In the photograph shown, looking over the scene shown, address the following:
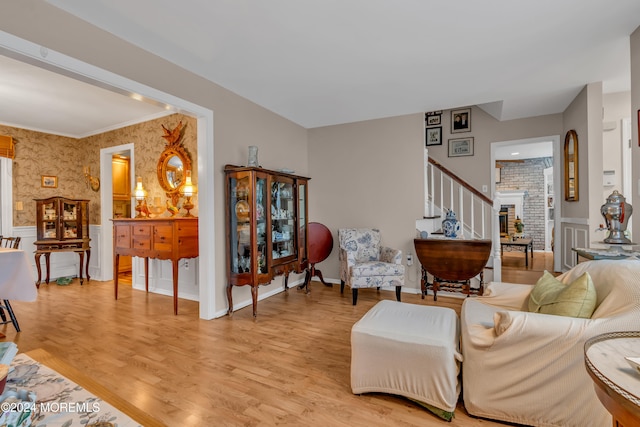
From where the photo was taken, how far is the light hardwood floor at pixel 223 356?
161 centimetres

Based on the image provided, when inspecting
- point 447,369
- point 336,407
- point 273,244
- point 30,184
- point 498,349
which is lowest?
point 336,407

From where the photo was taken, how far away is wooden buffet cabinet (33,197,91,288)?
4337mm

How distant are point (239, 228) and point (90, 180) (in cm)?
327

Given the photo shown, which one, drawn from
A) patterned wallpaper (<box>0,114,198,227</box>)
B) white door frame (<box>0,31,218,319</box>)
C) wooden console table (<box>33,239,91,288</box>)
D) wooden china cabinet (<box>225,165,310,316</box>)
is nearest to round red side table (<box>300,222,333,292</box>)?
wooden china cabinet (<box>225,165,310,316</box>)

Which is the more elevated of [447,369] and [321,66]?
[321,66]

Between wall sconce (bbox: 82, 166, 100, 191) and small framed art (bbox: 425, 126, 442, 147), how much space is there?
17.6ft

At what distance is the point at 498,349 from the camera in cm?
150

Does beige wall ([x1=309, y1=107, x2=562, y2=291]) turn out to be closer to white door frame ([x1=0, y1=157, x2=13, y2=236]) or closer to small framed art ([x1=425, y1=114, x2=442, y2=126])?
small framed art ([x1=425, y1=114, x2=442, y2=126])

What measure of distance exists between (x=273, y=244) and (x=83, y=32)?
2.30 metres

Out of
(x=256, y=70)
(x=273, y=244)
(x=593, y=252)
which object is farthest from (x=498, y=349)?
(x=256, y=70)

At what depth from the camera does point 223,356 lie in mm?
2234

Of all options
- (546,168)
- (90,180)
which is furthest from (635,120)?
(90,180)

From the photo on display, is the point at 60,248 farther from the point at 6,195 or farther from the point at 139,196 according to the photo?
the point at 139,196

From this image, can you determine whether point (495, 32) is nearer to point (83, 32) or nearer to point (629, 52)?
point (629, 52)
